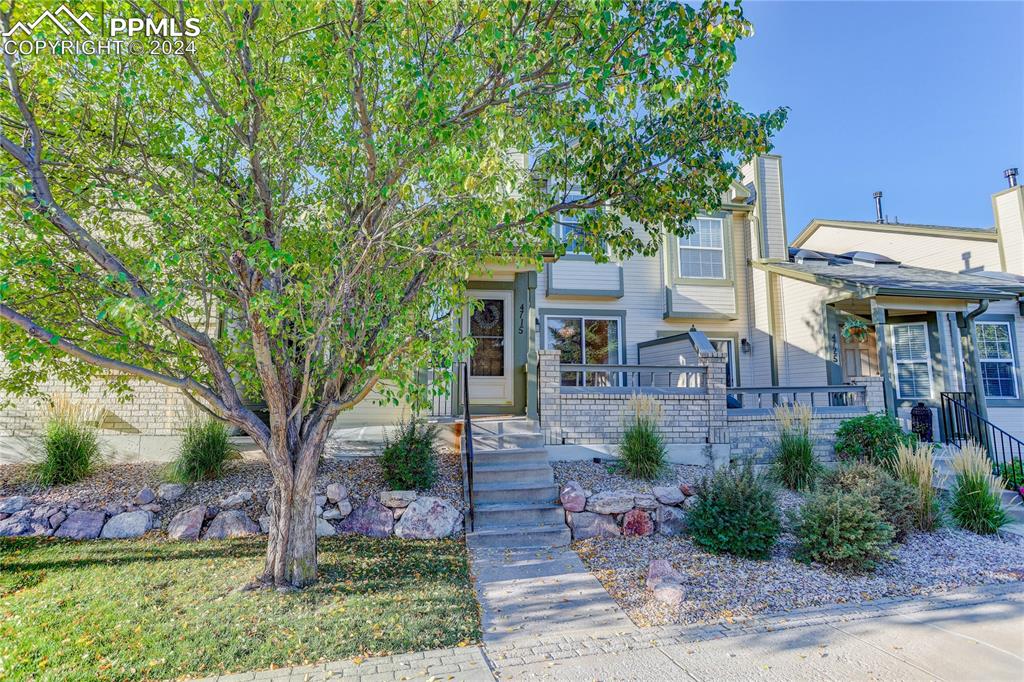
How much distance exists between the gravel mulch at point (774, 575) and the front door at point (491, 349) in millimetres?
4647

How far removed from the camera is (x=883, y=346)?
10328 mm

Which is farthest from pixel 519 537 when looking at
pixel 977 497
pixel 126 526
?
pixel 977 497

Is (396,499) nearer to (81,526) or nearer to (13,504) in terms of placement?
(81,526)

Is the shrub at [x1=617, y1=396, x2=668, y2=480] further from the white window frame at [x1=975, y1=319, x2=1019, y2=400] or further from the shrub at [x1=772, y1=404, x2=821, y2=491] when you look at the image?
the white window frame at [x1=975, y1=319, x2=1019, y2=400]

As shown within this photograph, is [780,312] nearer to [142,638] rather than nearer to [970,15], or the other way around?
[970,15]

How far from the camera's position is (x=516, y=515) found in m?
6.77

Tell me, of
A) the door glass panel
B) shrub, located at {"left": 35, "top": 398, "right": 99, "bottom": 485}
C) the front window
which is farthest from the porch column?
shrub, located at {"left": 35, "top": 398, "right": 99, "bottom": 485}

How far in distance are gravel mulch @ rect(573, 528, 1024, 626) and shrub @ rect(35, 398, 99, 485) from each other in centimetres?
687

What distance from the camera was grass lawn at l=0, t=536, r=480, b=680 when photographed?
12.1ft

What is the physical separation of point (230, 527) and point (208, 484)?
1.13m

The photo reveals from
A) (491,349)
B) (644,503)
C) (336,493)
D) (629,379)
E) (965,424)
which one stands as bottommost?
(644,503)

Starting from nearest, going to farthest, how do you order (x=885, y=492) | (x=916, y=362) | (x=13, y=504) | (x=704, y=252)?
(x=885, y=492)
(x=13, y=504)
(x=916, y=362)
(x=704, y=252)

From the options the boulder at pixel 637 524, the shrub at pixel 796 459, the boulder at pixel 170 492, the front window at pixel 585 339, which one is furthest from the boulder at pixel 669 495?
the boulder at pixel 170 492

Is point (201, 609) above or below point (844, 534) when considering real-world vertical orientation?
below
